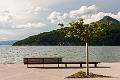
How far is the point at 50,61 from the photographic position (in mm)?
29219

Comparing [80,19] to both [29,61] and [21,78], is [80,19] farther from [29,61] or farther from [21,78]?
[29,61]

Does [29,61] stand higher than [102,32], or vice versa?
[102,32]

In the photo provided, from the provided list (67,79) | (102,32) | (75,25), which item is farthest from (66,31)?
(67,79)

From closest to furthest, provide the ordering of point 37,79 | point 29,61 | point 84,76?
1. point 37,79
2. point 84,76
3. point 29,61

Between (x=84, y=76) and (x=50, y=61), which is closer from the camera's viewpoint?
(x=84, y=76)

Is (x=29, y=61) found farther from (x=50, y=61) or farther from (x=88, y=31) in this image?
(x=88, y=31)

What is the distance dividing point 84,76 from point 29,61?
936 centimetres

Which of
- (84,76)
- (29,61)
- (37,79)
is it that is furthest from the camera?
(29,61)

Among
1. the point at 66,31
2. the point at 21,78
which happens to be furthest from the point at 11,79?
the point at 66,31

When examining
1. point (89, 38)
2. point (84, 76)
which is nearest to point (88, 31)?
point (89, 38)

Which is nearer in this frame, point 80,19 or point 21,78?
point 21,78

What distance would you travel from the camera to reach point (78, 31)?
2164 centimetres

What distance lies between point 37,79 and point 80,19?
16.3 feet

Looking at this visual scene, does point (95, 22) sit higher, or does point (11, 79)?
point (95, 22)
